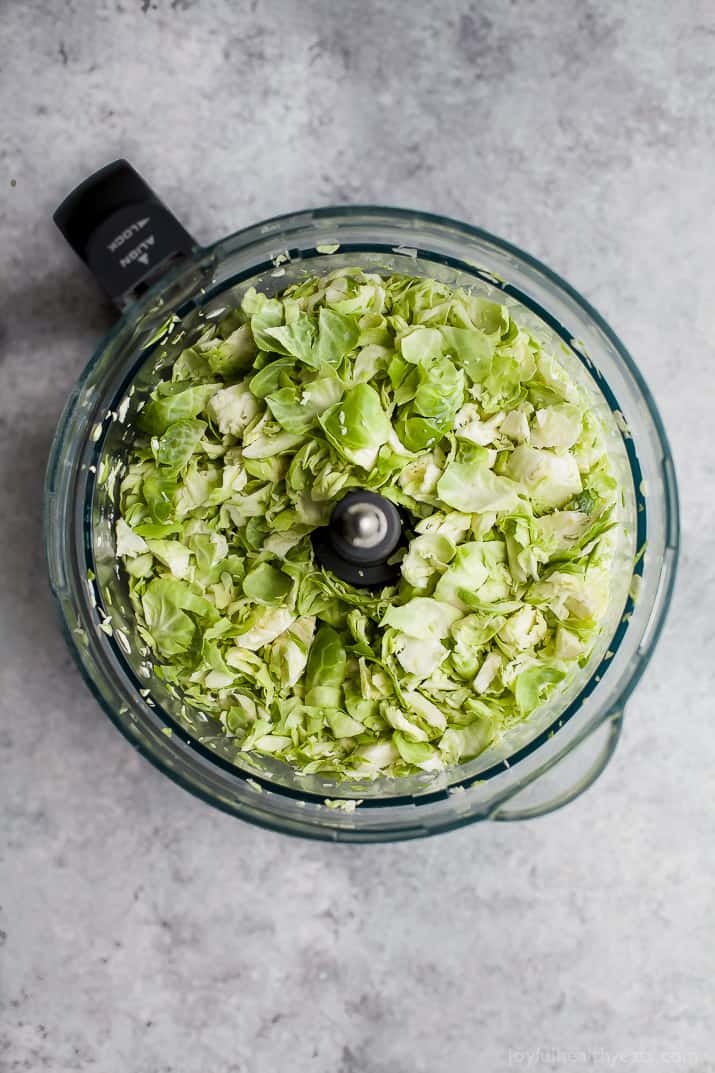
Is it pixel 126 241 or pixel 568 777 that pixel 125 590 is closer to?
pixel 126 241

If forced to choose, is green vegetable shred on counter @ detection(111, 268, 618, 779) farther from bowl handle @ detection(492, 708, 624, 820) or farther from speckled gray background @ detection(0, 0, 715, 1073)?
speckled gray background @ detection(0, 0, 715, 1073)

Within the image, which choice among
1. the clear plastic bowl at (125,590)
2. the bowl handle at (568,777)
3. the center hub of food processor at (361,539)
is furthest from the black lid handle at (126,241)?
the bowl handle at (568,777)

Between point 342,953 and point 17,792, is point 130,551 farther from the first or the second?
point 342,953

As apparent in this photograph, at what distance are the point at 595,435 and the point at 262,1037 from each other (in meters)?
A: 0.69

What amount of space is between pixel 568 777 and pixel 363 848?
22 cm

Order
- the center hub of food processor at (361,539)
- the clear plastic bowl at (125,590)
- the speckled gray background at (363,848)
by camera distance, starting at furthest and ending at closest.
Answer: the speckled gray background at (363,848) < the clear plastic bowl at (125,590) < the center hub of food processor at (361,539)

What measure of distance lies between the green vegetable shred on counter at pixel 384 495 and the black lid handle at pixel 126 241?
76 millimetres

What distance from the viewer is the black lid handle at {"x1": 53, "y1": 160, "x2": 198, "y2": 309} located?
787mm

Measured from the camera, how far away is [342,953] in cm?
97

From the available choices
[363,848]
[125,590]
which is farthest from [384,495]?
[363,848]

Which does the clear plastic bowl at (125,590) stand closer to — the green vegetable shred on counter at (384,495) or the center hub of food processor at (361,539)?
the green vegetable shred on counter at (384,495)

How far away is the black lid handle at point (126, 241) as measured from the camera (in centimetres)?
79

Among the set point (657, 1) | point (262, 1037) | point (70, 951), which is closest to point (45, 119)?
point (657, 1)

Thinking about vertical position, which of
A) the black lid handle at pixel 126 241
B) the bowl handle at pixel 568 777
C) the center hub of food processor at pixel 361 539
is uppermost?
the black lid handle at pixel 126 241
